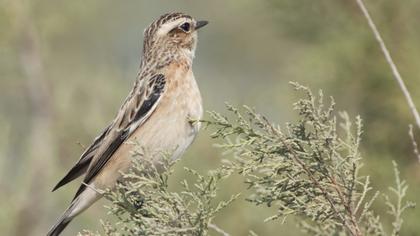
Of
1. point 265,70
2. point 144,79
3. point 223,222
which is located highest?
point 265,70

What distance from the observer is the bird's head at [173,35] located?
8.15 m

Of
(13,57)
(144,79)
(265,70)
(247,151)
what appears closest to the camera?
(247,151)

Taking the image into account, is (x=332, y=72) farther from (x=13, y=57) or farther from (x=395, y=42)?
(x=13, y=57)

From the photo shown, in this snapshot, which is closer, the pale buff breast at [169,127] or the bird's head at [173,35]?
the pale buff breast at [169,127]

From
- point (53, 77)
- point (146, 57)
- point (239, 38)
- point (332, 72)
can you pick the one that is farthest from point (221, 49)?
point (146, 57)

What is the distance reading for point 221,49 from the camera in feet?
53.6

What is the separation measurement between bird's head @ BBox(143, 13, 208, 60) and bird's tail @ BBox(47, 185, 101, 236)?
4.55 ft

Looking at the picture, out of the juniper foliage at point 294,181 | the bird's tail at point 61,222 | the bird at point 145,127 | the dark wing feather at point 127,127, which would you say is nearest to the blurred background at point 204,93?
the bird at point 145,127

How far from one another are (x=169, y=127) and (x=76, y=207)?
91 centimetres

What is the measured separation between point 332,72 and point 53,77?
128 inches

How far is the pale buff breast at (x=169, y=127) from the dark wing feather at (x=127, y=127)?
38 mm

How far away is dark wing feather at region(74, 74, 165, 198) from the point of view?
291 inches

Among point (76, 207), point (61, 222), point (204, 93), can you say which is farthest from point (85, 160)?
point (204, 93)

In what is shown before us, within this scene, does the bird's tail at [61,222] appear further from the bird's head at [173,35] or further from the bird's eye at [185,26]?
the bird's eye at [185,26]
